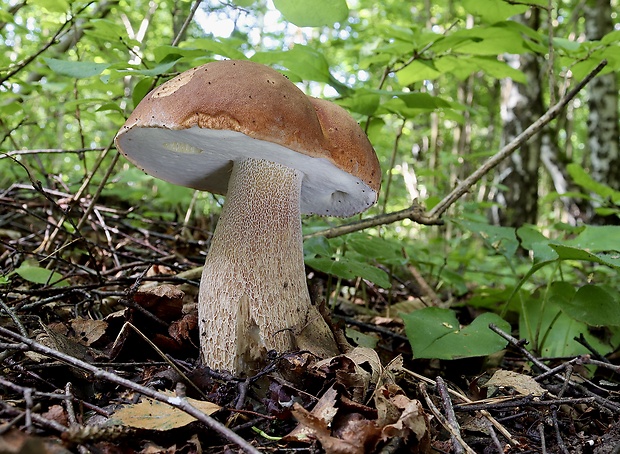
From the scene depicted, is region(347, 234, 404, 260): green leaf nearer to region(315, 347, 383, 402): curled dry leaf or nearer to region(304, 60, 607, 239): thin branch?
region(304, 60, 607, 239): thin branch

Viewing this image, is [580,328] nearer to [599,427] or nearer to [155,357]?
[599,427]

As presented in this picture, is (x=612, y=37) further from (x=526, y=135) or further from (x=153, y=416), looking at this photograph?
(x=153, y=416)

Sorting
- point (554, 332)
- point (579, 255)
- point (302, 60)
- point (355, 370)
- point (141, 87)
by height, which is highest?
point (302, 60)

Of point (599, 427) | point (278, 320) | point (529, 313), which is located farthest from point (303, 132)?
point (529, 313)

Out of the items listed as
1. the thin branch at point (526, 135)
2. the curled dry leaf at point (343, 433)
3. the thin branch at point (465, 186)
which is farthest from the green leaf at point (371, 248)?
the curled dry leaf at point (343, 433)

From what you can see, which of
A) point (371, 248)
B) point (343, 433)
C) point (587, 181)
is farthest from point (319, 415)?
point (587, 181)

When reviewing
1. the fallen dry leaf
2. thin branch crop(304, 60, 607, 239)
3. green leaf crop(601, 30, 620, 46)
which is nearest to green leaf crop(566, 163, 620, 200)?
thin branch crop(304, 60, 607, 239)
